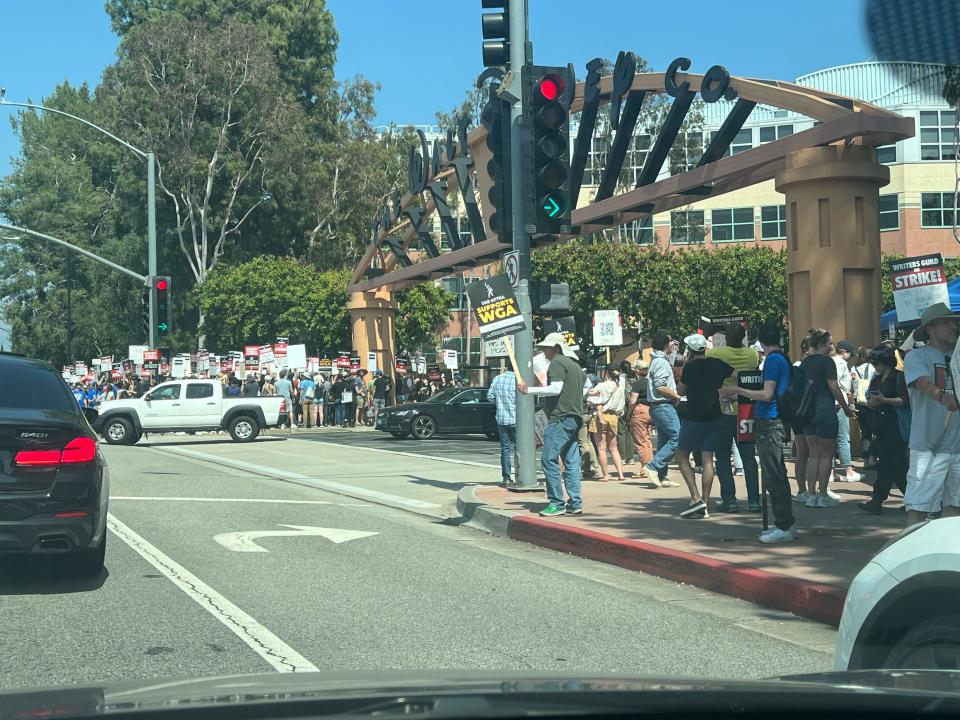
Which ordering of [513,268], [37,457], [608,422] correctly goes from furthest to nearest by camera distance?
[608,422], [513,268], [37,457]

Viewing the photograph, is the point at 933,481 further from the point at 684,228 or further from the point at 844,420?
the point at 684,228

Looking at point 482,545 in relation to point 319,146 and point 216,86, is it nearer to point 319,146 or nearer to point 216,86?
point 216,86

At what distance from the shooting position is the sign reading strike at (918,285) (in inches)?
624

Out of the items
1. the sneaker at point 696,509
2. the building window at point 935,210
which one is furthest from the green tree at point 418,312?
the sneaker at point 696,509

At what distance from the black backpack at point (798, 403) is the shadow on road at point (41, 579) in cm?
582

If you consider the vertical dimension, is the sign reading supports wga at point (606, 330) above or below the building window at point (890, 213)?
below

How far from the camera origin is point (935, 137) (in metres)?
63.2

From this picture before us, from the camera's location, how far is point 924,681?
3012mm

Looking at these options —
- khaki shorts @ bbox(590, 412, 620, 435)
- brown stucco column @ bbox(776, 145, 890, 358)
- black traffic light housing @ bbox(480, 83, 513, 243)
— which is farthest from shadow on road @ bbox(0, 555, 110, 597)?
brown stucco column @ bbox(776, 145, 890, 358)

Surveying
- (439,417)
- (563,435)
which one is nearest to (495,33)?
(563,435)

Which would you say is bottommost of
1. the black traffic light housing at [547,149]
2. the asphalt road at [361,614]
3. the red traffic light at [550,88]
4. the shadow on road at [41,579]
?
the asphalt road at [361,614]

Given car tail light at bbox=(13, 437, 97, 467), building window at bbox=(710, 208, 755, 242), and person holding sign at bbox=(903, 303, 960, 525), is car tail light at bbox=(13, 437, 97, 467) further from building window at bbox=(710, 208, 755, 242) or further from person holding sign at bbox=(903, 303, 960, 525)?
building window at bbox=(710, 208, 755, 242)

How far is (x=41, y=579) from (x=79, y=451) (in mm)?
1276

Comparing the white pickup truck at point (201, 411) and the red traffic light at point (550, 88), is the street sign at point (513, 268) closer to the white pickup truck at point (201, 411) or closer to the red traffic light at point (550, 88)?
the red traffic light at point (550, 88)
